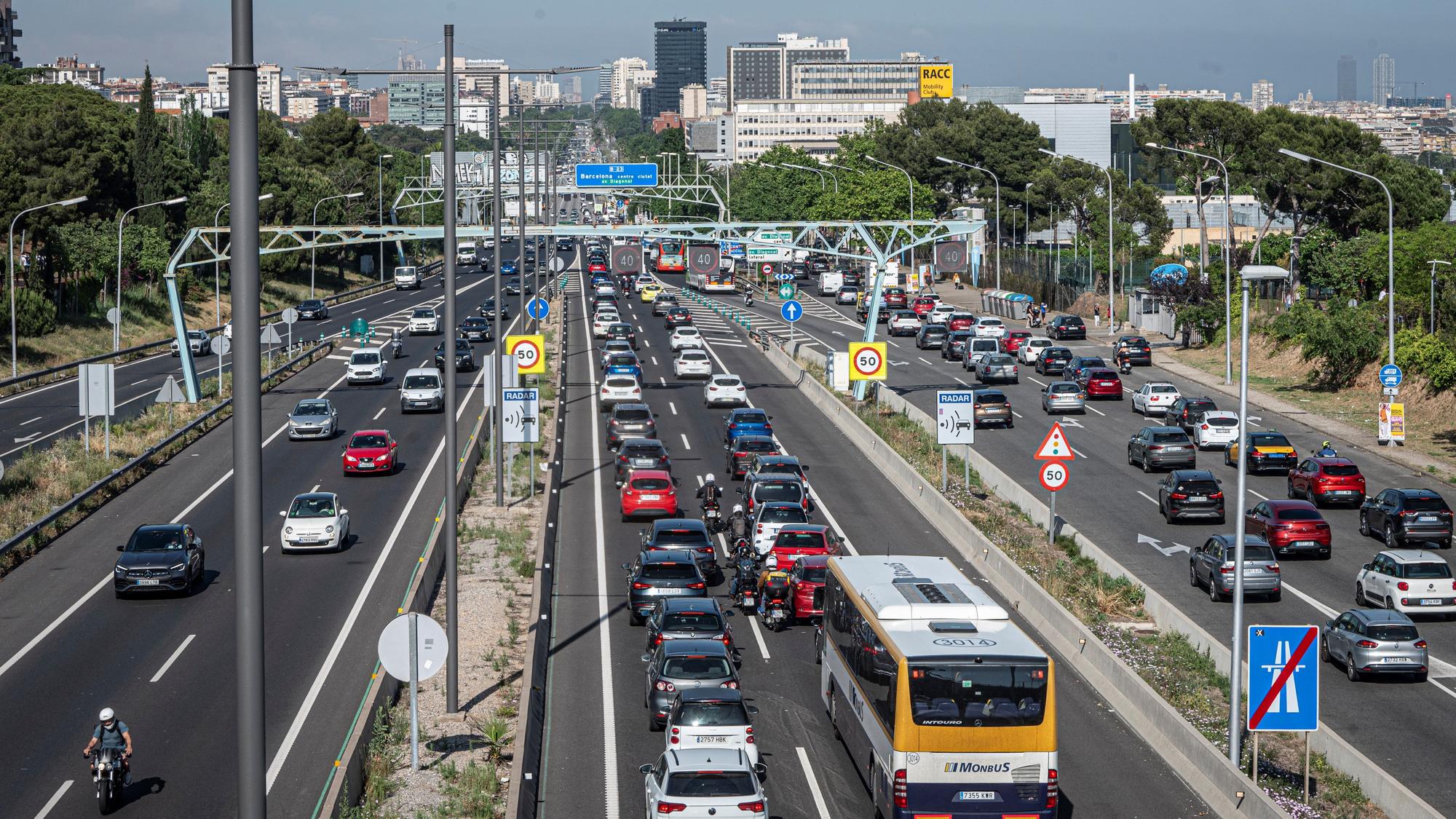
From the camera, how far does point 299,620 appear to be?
2955 cm

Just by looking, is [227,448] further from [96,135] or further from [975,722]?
[96,135]

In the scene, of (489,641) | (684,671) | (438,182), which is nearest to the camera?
(684,671)

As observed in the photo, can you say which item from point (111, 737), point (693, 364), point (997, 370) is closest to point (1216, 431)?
point (997, 370)

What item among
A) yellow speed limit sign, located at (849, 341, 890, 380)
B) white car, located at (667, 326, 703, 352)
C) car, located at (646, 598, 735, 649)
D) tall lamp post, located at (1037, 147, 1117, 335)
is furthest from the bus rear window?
tall lamp post, located at (1037, 147, 1117, 335)

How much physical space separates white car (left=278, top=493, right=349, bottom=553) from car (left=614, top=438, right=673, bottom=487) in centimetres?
911

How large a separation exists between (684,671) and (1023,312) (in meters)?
78.6

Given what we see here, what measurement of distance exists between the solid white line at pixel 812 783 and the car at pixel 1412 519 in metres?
21.3

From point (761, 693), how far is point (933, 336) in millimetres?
57644

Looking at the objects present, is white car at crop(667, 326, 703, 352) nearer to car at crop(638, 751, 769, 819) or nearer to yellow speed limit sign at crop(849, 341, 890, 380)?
yellow speed limit sign at crop(849, 341, 890, 380)

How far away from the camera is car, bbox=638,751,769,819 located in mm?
17469

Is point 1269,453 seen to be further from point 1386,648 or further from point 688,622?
point 688,622

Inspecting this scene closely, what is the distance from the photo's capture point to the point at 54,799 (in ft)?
65.3

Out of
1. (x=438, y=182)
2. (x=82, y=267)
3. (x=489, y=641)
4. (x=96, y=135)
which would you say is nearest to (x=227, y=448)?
(x=489, y=641)

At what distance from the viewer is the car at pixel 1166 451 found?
154ft
